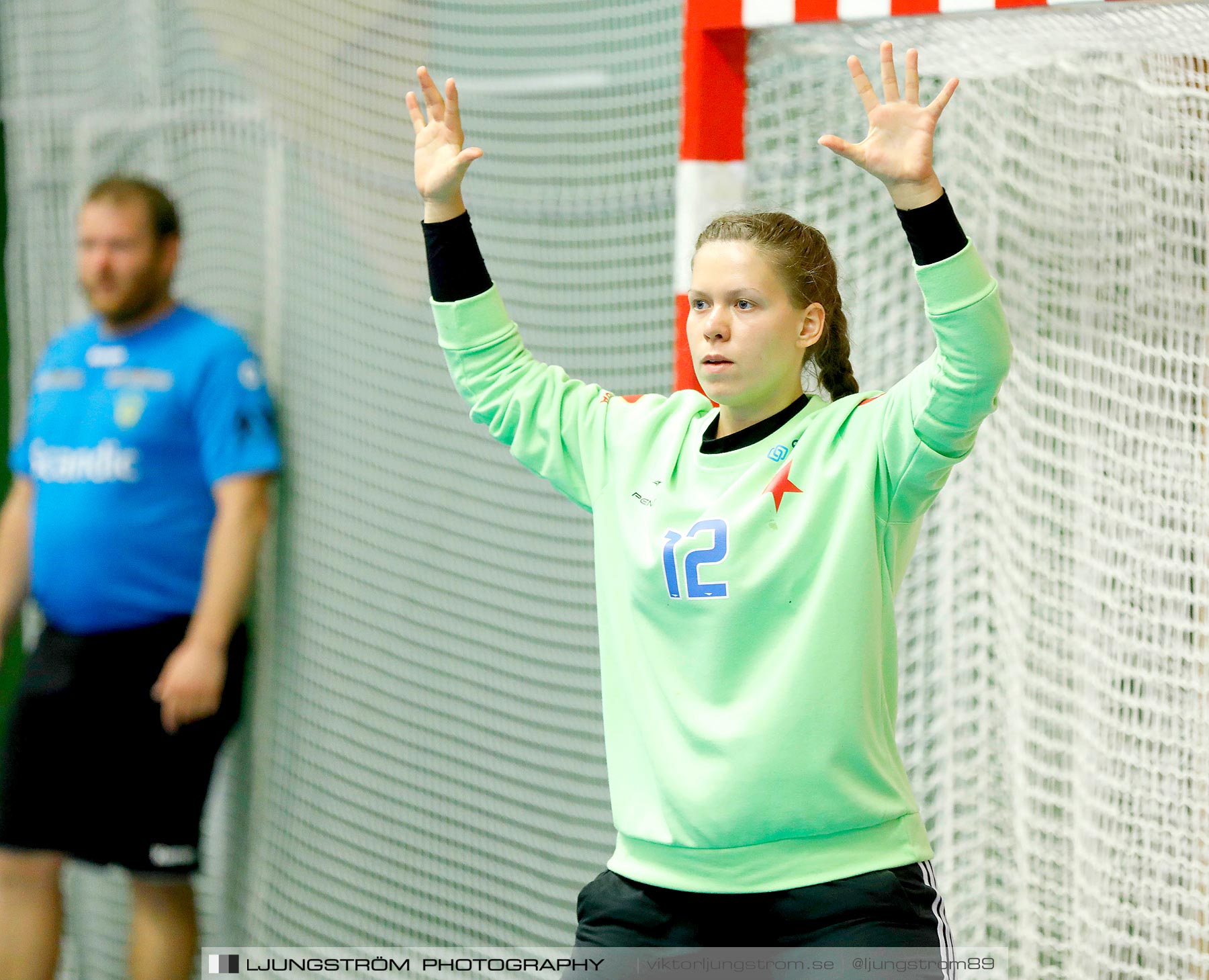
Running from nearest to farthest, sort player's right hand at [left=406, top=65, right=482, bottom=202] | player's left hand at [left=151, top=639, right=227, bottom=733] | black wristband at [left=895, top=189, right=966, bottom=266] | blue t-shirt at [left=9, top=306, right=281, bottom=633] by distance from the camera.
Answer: black wristband at [left=895, top=189, right=966, bottom=266]
player's right hand at [left=406, top=65, right=482, bottom=202]
player's left hand at [left=151, top=639, right=227, bottom=733]
blue t-shirt at [left=9, top=306, right=281, bottom=633]

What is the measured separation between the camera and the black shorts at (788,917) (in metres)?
1.87

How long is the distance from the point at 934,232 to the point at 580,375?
195 centimetres

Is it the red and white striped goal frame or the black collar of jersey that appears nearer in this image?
the black collar of jersey

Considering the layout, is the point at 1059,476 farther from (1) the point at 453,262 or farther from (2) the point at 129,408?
(2) the point at 129,408

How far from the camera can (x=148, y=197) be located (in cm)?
389

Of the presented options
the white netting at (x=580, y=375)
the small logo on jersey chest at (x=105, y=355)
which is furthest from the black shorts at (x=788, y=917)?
the small logo on jersey chest at (x=105, y=355)

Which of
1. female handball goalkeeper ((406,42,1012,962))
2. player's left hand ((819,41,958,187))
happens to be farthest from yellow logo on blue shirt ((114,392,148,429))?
player's left hand ((819,41,958,187))

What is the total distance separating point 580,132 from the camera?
373 cm

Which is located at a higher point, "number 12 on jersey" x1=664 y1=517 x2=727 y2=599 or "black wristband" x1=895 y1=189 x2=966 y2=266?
"black wristband" x1=895 y1=189 x2=966 y2=266

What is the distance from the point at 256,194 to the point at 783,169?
1.86m

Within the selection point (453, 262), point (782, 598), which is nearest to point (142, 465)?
point (453, 262)

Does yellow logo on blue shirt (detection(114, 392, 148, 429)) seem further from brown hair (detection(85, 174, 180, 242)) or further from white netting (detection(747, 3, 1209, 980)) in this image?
white netting (detection(747, 3, 1209, 980))

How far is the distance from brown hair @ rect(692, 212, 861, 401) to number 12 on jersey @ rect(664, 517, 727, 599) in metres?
0.32

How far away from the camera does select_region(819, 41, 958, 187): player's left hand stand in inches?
72.7
